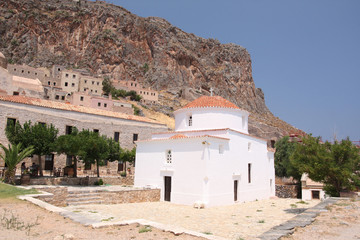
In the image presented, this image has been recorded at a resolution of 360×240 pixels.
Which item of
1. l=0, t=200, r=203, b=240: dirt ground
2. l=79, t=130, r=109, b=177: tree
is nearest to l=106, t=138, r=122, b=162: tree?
l=79, t=130, r=109, b=177: tree

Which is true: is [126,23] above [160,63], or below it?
above

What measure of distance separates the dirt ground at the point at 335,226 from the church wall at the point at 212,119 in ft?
Result: 37.2

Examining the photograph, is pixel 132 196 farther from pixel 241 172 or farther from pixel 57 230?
pixel 57 230

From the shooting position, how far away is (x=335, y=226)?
8.20 m

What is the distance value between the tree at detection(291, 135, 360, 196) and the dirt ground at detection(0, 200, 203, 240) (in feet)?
28.0

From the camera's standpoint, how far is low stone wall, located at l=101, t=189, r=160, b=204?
16.5 m

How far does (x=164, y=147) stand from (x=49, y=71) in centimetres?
5510

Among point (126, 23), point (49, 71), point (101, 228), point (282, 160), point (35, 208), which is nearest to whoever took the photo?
point (101, 228)

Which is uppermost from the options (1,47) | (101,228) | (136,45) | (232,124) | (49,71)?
(136,45)

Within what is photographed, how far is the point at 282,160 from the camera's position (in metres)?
35.9

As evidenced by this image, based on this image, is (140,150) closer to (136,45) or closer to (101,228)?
(101,228)

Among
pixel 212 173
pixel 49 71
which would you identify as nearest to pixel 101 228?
pixel 212 173

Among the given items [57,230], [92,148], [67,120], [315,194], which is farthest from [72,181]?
[315,194]

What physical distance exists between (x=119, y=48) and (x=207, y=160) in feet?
230
